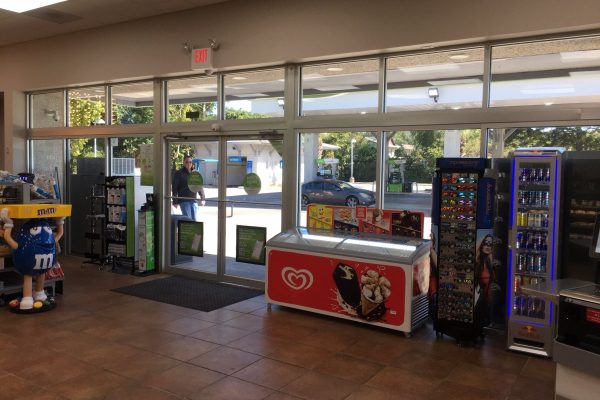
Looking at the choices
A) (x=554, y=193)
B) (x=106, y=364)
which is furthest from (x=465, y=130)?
(x=106, y=364)

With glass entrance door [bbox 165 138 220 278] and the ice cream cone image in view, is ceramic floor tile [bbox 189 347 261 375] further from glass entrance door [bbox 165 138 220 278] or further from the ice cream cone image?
glass entrance door [bbox 165 138 220 278]

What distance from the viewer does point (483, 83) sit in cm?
492

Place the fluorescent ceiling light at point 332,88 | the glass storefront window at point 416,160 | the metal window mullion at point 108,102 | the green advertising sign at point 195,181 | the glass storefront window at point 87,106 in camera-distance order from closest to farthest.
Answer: the glass storefront window at point 416,160
the fluorescent ceiling light at point 332,88
the green advertising sign at point 195,181
the metal window mullion at point 108,102
the glass storefront window at point 87,106

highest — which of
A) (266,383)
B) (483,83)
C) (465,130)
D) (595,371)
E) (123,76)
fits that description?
(123,76)

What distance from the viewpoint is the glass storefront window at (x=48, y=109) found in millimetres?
8656

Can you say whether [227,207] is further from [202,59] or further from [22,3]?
[22,3]

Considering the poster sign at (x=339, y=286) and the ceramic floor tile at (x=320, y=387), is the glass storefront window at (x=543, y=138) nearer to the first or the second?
the poster sign at (x=339, y=286)

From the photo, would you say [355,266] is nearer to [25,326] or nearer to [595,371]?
[595,371]

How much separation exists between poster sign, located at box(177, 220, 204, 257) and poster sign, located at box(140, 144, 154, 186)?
2.59 feet

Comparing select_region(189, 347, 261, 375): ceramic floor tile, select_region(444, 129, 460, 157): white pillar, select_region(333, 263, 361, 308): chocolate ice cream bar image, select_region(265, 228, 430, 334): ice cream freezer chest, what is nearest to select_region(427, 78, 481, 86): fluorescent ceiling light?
select_region(444, 129, 460, 157): white pillar

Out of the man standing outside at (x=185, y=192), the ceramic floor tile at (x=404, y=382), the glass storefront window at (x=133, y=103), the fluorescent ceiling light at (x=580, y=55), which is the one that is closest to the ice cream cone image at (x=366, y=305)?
the ceramic floor tile at (x=404, y=382)

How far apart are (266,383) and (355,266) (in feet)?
5.21

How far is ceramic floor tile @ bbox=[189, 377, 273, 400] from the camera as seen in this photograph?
135 inches

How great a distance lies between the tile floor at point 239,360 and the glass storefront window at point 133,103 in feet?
10.3
